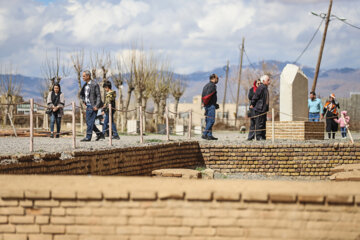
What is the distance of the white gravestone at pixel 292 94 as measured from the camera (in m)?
17.9

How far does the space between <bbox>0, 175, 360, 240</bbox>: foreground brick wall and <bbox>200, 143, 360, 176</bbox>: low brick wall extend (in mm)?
9565

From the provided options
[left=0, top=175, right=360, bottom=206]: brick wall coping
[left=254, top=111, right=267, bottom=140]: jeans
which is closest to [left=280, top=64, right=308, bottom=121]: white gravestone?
[left=254, top=111, right=267, bottom=140]: jeans

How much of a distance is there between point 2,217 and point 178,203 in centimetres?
166

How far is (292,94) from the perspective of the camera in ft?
58.6

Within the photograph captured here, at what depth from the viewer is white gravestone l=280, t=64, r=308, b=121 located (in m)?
17.9

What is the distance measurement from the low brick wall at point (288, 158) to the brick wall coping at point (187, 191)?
932 cm

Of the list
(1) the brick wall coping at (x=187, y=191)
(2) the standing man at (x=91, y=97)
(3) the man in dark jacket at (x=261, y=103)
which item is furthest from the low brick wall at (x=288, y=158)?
(1) the brick wall coping at (x=187, y=191)

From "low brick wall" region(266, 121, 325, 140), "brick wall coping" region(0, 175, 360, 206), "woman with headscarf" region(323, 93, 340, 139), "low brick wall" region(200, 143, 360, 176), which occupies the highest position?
"woman with headscarf" region(323, 93, 340, 139)

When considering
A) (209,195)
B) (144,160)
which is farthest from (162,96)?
(209,195)

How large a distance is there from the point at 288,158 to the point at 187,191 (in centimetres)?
1025

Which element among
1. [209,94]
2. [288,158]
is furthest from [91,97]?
[288,158]

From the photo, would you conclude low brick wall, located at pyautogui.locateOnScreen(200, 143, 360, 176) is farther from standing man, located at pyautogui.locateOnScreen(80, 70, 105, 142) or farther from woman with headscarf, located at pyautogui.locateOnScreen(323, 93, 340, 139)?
woman with headscarf, located at pyautogui.locateOnScreen(323, 93, 340, 139)

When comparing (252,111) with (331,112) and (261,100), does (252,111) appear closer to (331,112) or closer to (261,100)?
(261,100)

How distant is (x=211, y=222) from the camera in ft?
16.9
